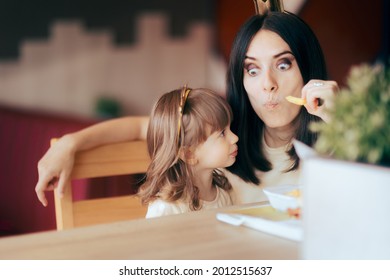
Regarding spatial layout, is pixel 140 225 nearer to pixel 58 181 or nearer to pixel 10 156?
pixel 58 181

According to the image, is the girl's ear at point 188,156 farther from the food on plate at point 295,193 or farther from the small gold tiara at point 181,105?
the food on plate at point 295,193

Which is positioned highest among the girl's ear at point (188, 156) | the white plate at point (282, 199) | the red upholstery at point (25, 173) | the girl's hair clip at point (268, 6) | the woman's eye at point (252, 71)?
the girl's hair clip at point (268, 6)

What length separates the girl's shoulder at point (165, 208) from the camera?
1120mm

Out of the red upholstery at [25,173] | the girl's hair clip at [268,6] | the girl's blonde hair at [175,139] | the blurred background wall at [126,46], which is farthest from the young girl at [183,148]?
the blurred background wall at [126,46]

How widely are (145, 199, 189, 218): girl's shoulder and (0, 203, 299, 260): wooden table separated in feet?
0.79

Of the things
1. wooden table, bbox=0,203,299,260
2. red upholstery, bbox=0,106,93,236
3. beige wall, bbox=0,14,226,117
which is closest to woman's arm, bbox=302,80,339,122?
wooden table, bbox=0,203,299,260

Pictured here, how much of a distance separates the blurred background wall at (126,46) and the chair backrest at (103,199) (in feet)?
4.69

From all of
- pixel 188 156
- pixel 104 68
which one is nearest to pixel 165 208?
pixel 188 156

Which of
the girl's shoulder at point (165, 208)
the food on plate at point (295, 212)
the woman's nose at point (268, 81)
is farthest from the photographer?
the woman's nose at point (268, 81)

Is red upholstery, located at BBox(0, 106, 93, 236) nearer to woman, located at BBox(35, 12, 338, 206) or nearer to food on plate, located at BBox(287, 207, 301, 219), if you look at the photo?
woman, located at BBox(35, 12, 338, 206)

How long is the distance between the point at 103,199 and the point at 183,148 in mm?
185

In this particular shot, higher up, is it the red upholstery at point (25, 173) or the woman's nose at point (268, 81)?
the woman's nose at point (268, 81)

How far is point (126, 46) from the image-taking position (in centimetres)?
310
